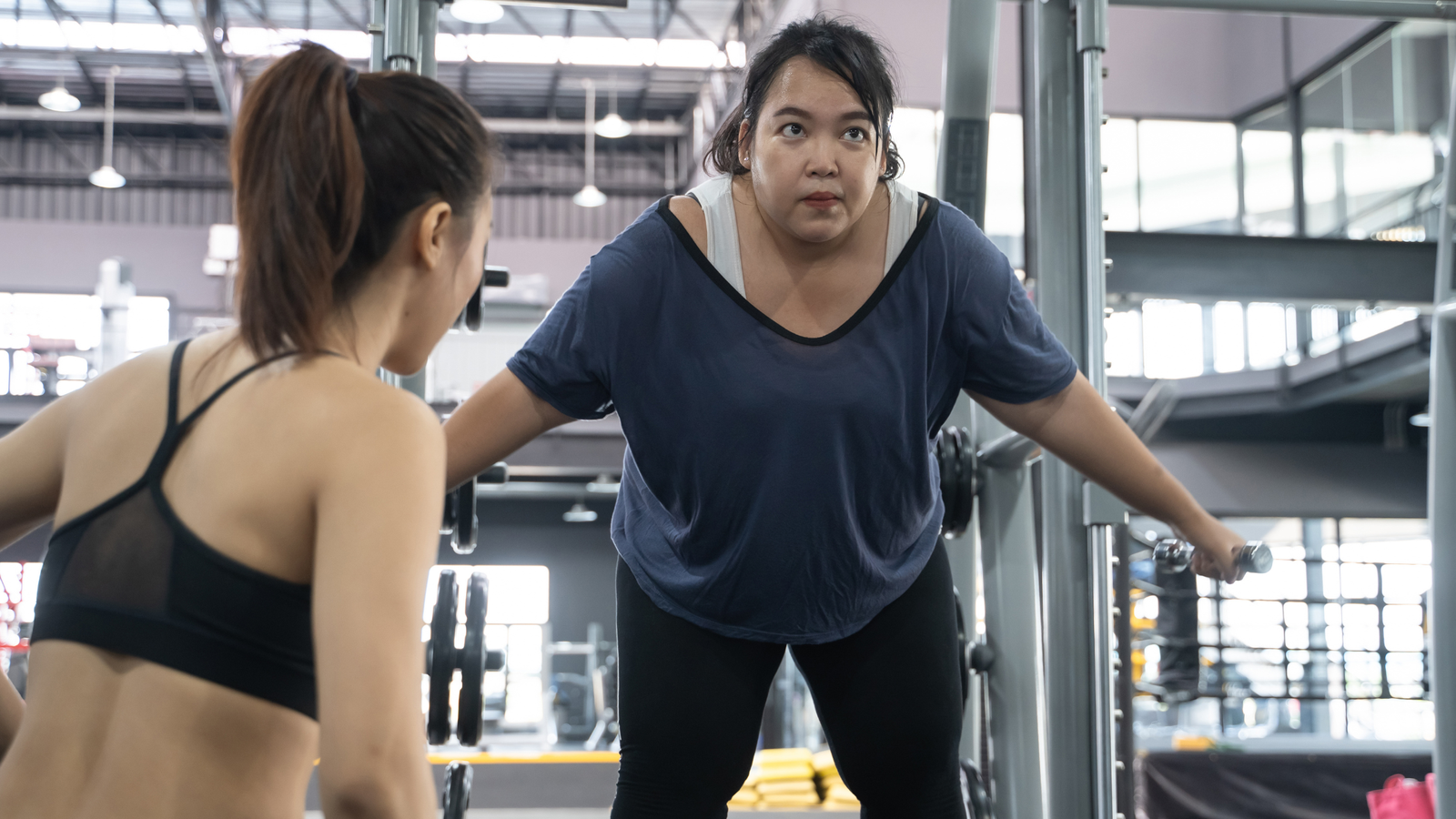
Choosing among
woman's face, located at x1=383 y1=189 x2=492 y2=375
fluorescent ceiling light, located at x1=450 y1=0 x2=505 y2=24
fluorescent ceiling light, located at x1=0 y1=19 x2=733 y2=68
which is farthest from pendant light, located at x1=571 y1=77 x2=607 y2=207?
woman's face, located at x1=383 y1=189 x2=492 y2=375

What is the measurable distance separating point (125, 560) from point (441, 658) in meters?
0.86

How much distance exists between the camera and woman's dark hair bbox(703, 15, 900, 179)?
117cm

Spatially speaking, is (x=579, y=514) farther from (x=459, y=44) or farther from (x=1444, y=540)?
(x=1444, y=540)

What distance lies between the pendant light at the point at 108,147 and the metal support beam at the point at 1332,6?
12844 mm

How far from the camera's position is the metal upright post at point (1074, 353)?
161 cm

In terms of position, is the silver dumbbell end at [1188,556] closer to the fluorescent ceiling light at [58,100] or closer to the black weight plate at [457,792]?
the black weight plate at [457,792]

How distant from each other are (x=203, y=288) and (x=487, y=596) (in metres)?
13.8

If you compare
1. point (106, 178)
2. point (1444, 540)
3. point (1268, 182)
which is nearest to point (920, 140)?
point (1268, 182)

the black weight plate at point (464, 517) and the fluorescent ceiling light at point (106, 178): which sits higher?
the fluorescent ceiling light at point (106, 178)

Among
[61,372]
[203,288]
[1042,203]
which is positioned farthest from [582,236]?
[1042,203]

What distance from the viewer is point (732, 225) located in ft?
4.03

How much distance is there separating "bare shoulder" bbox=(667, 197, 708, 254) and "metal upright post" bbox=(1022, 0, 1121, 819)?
0.65 metres

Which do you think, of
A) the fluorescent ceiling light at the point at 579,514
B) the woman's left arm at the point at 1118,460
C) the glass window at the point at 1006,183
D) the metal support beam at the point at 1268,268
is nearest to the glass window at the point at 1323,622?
the glass window at the point at 1006,183

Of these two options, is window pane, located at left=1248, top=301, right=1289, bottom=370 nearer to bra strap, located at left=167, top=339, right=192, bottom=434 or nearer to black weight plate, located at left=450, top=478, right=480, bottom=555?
black weight plate, located at left=450, top=478, right=480, bottom=555
